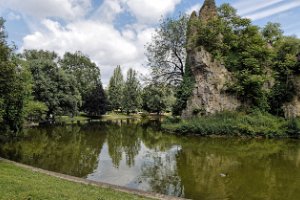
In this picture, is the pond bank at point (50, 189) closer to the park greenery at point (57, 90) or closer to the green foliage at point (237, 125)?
the park greenery at point (57, 90)

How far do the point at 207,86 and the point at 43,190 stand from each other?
3245cm

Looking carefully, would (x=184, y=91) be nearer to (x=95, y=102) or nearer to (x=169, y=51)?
(x=169, y=51)

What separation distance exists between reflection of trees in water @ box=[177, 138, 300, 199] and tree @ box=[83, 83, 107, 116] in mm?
46940

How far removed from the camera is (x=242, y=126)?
33.8 metres

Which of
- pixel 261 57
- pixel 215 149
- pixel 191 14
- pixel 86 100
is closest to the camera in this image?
pixel 215 149

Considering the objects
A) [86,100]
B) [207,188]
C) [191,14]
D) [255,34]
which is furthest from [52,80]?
[207,188]

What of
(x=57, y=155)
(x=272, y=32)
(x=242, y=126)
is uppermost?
(x=272, y=32)

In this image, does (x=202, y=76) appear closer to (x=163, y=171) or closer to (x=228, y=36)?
(x=228, y=36)

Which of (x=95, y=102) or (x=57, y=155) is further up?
(x=95, y=102)

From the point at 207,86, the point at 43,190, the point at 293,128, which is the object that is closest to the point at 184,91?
the point at 207,86

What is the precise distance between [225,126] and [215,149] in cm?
986

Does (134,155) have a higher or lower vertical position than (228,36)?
lower

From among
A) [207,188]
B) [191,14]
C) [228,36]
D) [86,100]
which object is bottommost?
[207,188]

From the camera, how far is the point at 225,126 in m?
34.7
